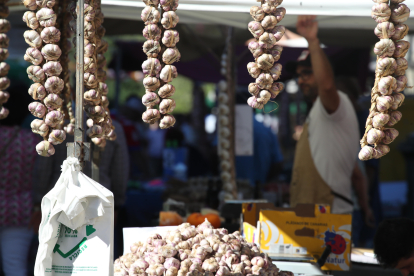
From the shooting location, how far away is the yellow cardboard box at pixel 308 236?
2250 mm

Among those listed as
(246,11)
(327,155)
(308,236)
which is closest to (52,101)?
(246,11)

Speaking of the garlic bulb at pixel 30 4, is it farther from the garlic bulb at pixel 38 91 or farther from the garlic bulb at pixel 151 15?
the garlic bulb at pixel 151 15

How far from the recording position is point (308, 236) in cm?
228

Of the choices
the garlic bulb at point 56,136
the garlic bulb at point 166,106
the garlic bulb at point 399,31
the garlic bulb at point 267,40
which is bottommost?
the garlic bulb at point 56,136

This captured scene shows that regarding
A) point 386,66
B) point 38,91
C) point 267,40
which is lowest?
point 38,91

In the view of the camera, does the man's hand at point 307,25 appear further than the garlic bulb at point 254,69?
Yes

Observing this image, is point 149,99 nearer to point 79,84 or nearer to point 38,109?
point 79,84

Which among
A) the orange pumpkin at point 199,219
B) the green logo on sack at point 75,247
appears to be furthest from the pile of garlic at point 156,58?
the orange pumpkin at point 199,219

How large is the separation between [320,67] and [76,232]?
240 centimetres

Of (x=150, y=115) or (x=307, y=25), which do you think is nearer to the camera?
(x=150, y=115)

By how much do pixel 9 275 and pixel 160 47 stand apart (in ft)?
7.76

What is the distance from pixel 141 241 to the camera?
1850mm

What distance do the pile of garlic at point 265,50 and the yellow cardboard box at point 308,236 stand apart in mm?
822

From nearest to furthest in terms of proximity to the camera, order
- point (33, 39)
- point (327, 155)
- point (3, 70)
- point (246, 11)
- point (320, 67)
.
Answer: point (33, 39)
point (3, 70)
point (246, 11)
point (320, 67)
point (327, 155)
